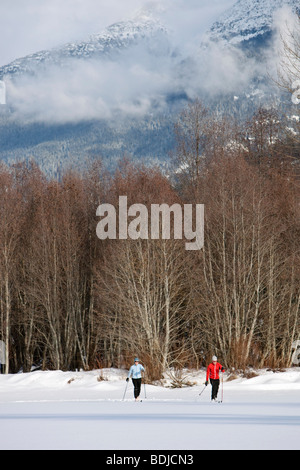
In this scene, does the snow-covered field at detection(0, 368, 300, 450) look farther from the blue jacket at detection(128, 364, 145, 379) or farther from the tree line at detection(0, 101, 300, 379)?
the tree line at detection(0, 101, 300, 379)

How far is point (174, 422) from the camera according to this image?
43.8 ft

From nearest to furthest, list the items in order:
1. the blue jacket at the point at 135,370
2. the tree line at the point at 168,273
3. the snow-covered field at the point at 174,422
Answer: the snow-covered field at the point at 174,422, the blue jacket at the point at 135,370, the tree line at the point at 168,273

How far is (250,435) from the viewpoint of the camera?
35.1 ft

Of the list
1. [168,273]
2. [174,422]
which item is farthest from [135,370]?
[168,273]

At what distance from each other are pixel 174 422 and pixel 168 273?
20.0 metres

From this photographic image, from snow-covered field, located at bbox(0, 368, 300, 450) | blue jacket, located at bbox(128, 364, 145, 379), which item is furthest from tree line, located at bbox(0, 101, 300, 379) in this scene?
blue jacket, located at bbox(128, 364, 145, 379)

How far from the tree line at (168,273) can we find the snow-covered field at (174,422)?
4.95 meters

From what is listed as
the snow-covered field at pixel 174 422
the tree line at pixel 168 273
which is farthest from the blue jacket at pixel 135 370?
the tree line at pixel 168 273

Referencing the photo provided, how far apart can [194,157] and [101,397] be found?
22211 mm

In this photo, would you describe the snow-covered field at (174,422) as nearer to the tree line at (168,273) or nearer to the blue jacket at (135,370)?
the blue jacket at (135,370)

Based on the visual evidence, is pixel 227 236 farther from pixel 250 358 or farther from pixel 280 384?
pixel 280 384

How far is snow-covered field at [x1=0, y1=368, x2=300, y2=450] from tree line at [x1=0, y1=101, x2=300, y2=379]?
4.95 m

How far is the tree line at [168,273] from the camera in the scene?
3206cm

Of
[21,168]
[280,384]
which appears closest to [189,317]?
[280,384]
